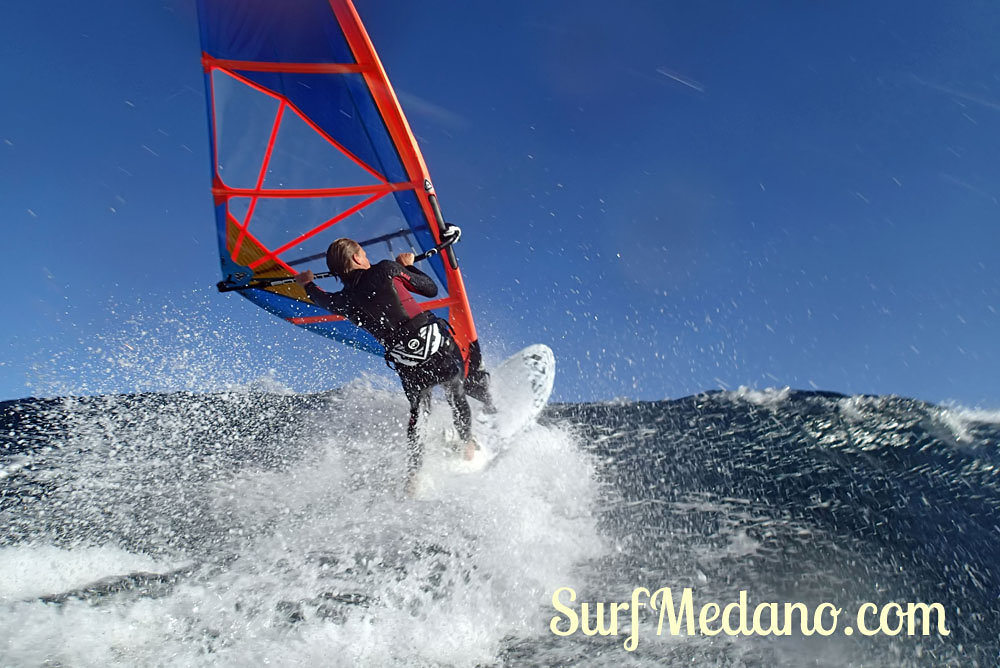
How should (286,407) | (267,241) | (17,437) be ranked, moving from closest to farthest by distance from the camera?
(267,241)
(17,437)
(286,407)

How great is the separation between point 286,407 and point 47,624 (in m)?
7.16

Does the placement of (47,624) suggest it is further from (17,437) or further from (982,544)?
(17,437)

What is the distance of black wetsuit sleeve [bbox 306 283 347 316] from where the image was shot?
11.3ft

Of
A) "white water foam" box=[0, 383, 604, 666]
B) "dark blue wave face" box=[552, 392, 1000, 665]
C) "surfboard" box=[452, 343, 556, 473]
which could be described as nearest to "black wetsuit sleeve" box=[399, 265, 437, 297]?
"white water foam" box=[0, 383, 604, 666]

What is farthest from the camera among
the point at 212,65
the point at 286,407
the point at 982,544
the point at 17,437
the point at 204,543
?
the point at 286,407

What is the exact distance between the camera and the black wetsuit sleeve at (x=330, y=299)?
344cm

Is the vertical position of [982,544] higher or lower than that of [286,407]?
lower

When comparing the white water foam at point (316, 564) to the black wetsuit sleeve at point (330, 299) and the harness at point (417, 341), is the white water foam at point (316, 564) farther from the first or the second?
the black wetsuit sleeve at point (330, 299)

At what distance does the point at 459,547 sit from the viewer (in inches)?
109

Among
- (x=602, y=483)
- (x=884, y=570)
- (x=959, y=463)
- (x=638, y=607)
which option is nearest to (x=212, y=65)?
(x=602, y=483)

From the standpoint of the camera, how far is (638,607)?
7.41 feet

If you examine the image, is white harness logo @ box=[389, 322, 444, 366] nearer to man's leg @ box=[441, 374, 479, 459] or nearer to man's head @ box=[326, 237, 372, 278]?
man's leg @ box=[441, 374, 479, 459]

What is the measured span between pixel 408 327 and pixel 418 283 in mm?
331

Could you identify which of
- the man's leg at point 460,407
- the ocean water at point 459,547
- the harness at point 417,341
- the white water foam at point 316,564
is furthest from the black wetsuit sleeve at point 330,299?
the ocean water at point 459,547
